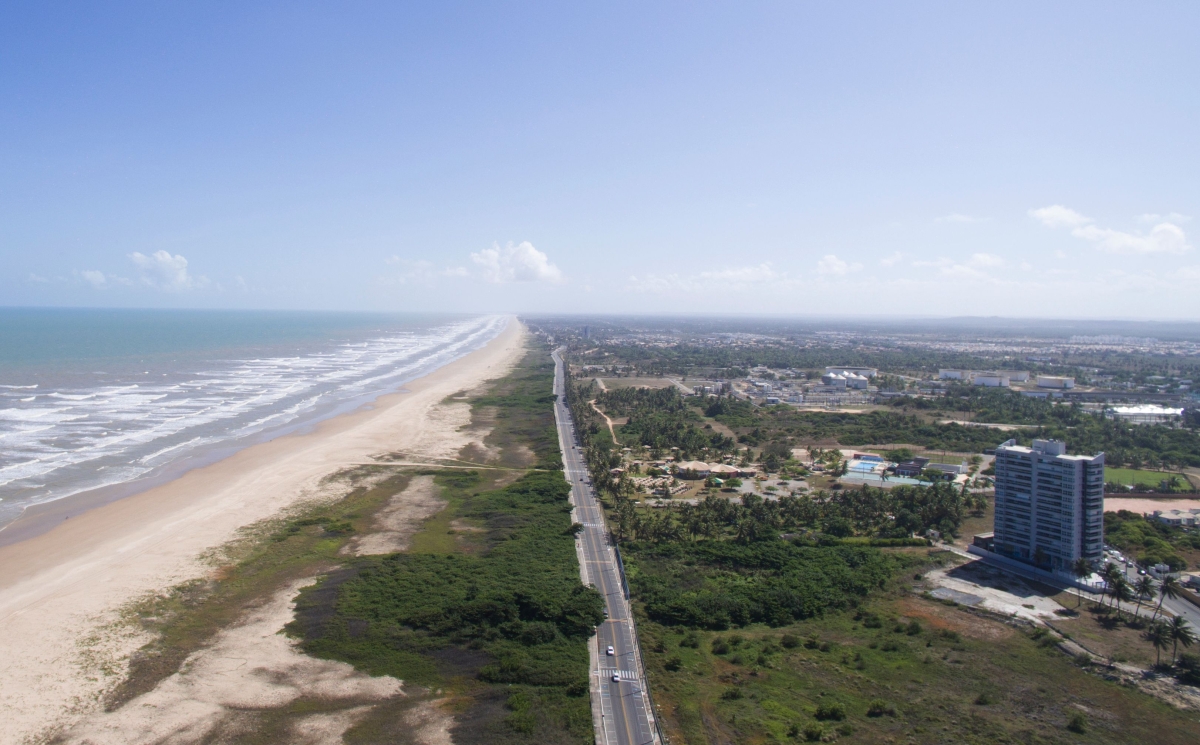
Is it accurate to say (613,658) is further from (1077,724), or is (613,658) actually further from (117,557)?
(117,557)

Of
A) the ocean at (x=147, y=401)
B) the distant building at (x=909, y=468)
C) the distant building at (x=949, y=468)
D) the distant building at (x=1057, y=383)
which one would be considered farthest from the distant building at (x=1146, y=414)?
the ocean at (x=147, y=401)

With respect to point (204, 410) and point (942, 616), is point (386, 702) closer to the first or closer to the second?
point (942, 616)

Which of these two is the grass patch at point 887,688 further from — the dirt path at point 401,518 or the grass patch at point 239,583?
the grass patch at point 239,583

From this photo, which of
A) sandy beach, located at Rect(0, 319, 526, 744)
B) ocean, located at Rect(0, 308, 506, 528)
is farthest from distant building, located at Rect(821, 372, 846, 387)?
ocean, located at Rect(0, 308, 506, 528)

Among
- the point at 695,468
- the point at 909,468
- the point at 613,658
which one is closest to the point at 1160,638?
the point at 613,658

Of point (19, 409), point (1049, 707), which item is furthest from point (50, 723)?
point (19, 409)

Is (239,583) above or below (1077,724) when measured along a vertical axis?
above

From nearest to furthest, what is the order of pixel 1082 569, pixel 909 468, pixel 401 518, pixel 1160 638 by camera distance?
1. pixel 1160 638
2. pixel 1082 569
3. pixel 401 518
4. pixel 909 468

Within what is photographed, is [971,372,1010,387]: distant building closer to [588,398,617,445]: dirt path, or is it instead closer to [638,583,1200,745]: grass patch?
[588,398,617,445]: dirt path
